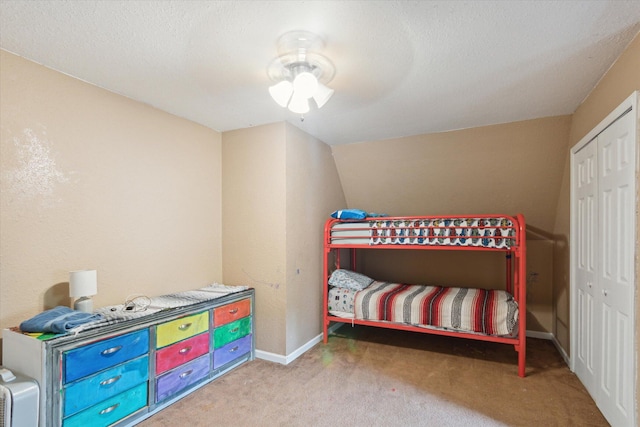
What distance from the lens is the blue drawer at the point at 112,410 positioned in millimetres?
1871

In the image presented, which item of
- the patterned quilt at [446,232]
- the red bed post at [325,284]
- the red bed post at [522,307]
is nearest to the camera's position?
the red bed post at [522,307]

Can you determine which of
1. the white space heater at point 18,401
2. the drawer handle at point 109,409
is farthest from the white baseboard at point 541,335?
the white space heater at point 18,401

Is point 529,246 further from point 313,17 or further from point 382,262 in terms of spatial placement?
point 313,17

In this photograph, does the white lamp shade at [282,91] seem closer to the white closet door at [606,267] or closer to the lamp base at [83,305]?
the lamp base at [83,305]

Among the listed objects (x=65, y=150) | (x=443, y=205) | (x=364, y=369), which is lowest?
(x=364, y=369)

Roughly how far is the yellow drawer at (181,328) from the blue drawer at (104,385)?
162 millimetres

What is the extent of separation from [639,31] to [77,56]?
3162 millimetres

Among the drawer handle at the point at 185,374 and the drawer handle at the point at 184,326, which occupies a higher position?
the drawer handle at the point at 184,326

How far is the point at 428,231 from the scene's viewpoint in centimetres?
327

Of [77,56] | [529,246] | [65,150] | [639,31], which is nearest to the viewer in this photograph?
[639,31]

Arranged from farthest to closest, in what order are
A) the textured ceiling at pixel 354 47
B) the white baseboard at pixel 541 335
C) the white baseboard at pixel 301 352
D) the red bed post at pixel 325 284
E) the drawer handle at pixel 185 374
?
1. the white baseboard at pixel 541 335
2. the red bed post at pixel 325 284
3. the white baseboard at pixel 301 352
4. the drawer handle at pixel 185 374
5. the textured ceiling at pixel 354 47

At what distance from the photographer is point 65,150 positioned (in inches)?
86.7

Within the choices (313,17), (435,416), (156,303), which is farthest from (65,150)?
(435,416)

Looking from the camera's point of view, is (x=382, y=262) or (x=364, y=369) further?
(x=382, y=262)
